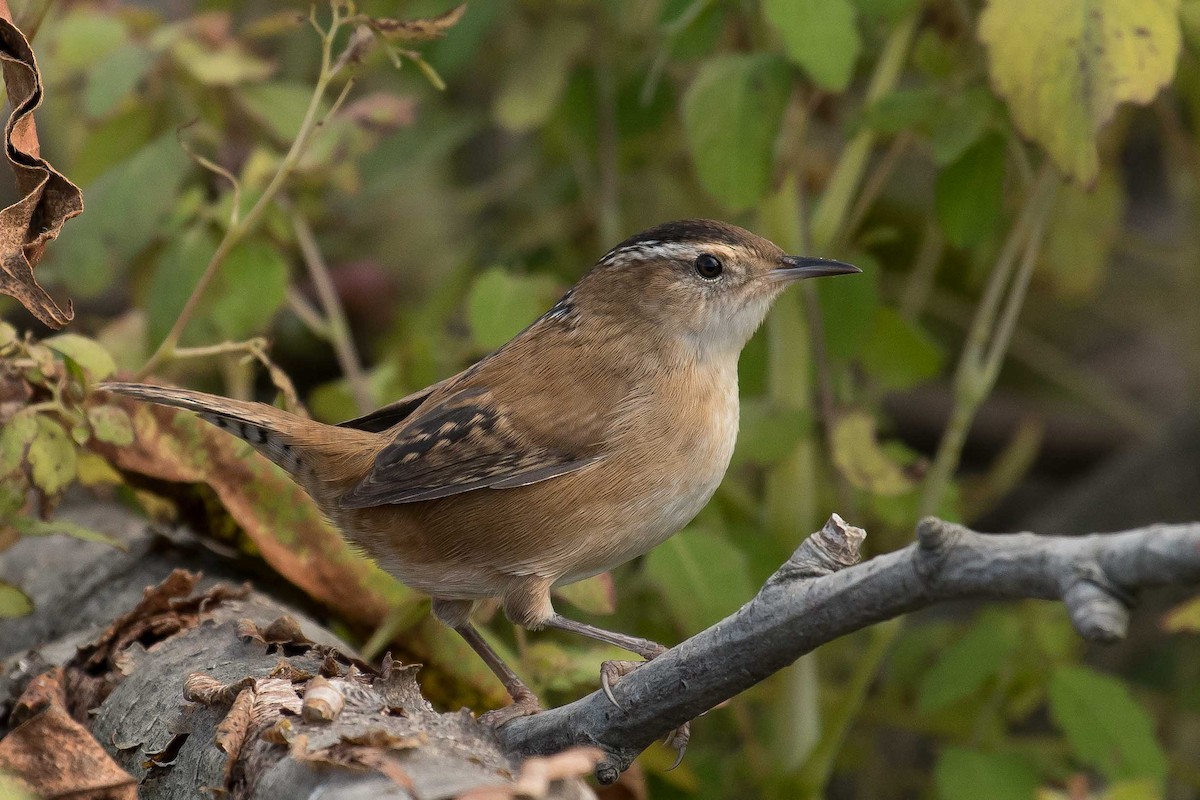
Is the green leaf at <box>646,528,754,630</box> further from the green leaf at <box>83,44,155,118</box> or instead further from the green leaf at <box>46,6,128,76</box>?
the green leaf at <box>46,6,128,76</box>

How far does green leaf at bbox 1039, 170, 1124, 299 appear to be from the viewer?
468 centimetres

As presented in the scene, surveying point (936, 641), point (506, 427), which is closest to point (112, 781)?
point (506, 427)

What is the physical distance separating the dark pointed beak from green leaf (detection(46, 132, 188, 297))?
5.95ft

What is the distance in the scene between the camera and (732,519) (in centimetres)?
443

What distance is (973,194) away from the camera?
377cm

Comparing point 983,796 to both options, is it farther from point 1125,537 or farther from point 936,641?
point 1125,537

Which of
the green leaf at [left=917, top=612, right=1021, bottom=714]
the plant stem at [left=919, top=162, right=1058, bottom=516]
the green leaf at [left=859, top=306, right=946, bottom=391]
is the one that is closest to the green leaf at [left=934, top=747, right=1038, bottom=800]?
the green leaf at [left=917, top=612, right=1021, bottom=714]

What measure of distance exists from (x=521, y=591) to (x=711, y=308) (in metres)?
0.89

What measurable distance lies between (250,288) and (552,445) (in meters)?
1.30

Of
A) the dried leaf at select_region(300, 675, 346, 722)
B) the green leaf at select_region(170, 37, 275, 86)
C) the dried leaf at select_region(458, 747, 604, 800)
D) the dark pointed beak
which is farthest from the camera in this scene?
the green leaf at select_region(170, 37, 275, 86)

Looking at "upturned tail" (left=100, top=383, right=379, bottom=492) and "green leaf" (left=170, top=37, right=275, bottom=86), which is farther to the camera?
"green leaf" (left=170, top=37, right=275, bottom=86)

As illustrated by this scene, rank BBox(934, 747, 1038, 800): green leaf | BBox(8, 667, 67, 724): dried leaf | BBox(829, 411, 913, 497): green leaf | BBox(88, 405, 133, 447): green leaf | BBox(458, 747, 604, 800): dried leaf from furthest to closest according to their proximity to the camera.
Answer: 1. BBox(934, 747, 1038, 800): green leaf
2. BBox(829, 411, 913, 497): green leaf
3. BBox(88, 405, 133, 447): green leaf
4. BBox(8, 667, 67, 724): dried leaf
5. BBox(458, 747, 604, 800): dried leaf

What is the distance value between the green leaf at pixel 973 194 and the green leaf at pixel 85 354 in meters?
2.29

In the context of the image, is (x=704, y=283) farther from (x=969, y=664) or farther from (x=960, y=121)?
(x=969, y=664)
